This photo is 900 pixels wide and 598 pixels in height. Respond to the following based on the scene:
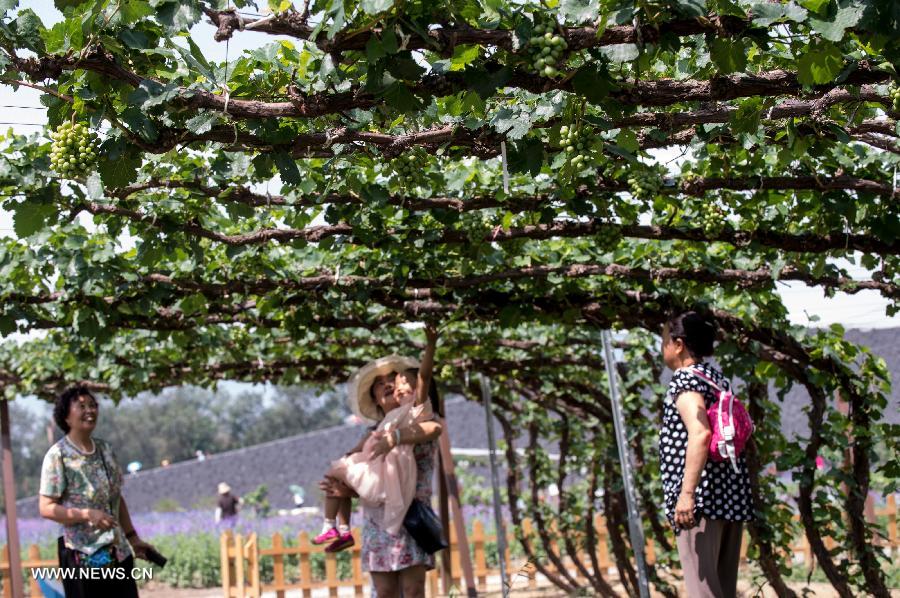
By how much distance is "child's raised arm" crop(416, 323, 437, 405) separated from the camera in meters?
4.25

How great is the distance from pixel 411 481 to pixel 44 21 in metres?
2.49

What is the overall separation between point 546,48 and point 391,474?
2.54 metres

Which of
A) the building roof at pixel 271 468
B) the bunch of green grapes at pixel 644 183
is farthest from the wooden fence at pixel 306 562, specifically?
the building roof at pixel 271 468

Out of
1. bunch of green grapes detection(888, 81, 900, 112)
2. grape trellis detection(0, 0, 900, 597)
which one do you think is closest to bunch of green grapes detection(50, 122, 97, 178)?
grape trellis detection(0, 0, 900, 597)

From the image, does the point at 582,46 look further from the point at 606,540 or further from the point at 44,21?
the point at 606,540

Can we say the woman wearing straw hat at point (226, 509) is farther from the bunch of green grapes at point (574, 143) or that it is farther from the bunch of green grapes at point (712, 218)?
the bunch of green grapes at point (574, 143)

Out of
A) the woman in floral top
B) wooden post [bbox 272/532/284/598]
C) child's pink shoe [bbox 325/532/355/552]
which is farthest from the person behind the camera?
wooden post [bbox 272/532/284/598]

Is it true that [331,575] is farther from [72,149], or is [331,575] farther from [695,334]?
[72,149]

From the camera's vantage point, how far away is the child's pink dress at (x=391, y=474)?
4.18 meters

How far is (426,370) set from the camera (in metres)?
4.27

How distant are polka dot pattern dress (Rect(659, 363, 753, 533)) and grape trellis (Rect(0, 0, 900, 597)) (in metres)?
0.62

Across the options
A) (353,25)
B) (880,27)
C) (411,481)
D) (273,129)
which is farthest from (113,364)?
(880,27)

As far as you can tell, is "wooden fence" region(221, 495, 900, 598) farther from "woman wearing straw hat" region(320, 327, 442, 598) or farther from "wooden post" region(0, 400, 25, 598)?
"woman wearing straw hat" region(320, 327, 442, 598)

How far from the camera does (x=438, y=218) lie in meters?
3.85
